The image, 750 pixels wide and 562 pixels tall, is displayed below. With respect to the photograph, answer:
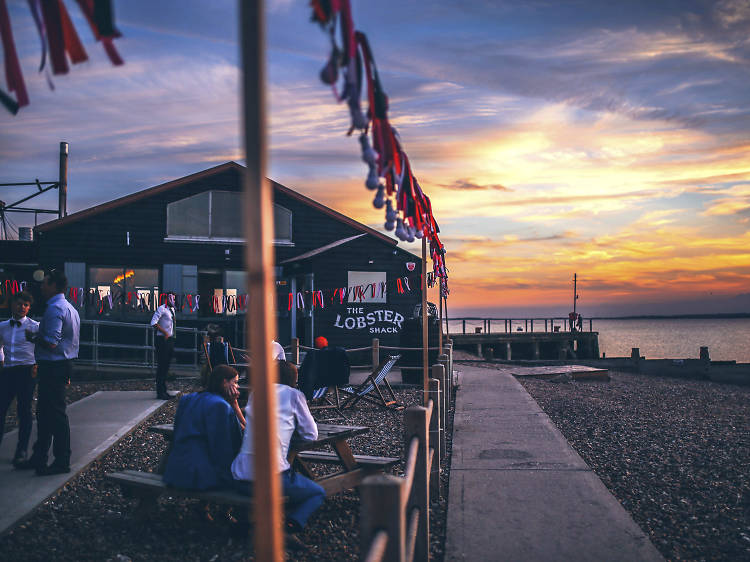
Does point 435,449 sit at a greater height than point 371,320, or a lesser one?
lesser

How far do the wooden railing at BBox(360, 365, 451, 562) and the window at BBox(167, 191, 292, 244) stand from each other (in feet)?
45.9

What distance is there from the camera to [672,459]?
7.23m

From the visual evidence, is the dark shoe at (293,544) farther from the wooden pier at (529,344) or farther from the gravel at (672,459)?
the wooden pier at (529,344)

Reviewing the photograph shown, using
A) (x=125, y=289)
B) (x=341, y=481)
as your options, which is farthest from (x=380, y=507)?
(x=125, y=289)

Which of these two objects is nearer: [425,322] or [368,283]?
[425,322]

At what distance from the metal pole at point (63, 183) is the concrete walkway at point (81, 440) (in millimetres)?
14412

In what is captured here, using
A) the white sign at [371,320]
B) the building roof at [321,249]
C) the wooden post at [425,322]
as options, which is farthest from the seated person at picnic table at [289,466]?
the white sign at [371,320]

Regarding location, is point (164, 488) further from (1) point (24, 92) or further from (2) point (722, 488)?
(2) point (722, 488)

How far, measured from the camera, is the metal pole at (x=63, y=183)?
23303 millimetres

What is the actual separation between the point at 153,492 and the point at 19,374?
241 centimetres

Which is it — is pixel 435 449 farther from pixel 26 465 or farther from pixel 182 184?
pixel 182 184

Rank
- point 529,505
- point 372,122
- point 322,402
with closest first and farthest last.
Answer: point 372,122
point 529,505
point 322,402

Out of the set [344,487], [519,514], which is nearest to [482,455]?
[519,514]

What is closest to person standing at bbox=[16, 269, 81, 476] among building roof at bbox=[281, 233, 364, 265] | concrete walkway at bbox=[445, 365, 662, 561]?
concrete walkway at bbox=[445, 365, 662, 561]
